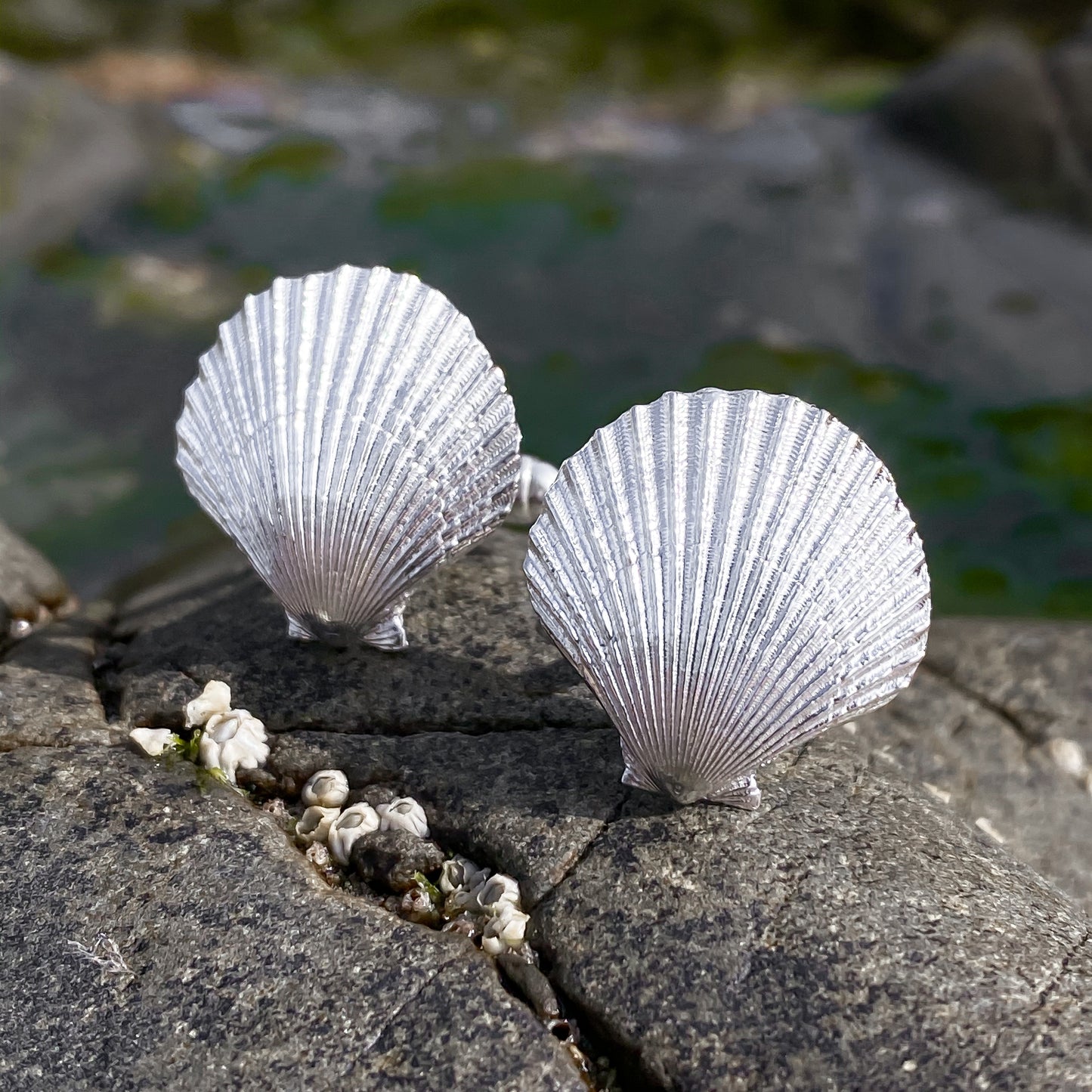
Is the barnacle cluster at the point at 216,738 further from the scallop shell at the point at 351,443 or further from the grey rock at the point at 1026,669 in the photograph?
the grey rock at the point at 1026,669

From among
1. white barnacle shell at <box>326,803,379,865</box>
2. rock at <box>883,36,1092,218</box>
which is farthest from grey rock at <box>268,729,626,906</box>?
rock at <box>883,36,1092,218</box>

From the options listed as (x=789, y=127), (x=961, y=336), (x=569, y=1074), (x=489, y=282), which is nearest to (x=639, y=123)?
(x=789, y=127)

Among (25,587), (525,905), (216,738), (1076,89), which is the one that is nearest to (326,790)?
(216,738)

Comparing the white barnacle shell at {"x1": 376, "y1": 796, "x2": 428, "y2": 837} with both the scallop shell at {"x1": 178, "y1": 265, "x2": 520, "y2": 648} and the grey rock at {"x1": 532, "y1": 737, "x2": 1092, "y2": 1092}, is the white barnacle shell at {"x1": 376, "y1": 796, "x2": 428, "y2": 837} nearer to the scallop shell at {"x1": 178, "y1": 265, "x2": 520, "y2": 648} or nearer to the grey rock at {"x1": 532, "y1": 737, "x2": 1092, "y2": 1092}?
the grey rock at {"x1": 532, "y1": 737, "x2": 1092, "y2": 1092}

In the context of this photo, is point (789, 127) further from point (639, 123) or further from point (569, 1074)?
point (569, 1074)

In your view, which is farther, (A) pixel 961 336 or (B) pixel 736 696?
(A) pixel 961 336

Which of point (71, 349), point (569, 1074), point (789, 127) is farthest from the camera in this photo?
point (789, 127)

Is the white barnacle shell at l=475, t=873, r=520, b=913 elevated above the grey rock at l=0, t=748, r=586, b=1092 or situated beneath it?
situated beneath

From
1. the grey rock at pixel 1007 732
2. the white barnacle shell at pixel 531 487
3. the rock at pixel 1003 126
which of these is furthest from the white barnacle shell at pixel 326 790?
the rock at pixel 1003 126
